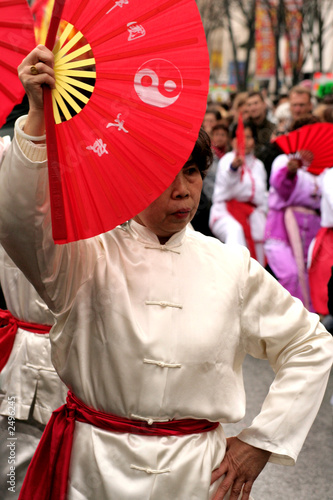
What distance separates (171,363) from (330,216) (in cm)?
521

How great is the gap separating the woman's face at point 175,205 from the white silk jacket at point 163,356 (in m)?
0.05

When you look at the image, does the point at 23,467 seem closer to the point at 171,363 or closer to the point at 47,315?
the point at 47,315

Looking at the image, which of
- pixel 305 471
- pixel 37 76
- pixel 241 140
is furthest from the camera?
pixel 241 140

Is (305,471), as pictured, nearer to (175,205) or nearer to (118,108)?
(175,205)

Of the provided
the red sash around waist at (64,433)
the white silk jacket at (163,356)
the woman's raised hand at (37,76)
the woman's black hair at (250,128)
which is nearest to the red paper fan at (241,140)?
the woman's black hair at (250,128)

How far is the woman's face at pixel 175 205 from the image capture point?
2.28 meters

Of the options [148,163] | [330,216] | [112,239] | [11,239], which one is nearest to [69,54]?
[148,163]

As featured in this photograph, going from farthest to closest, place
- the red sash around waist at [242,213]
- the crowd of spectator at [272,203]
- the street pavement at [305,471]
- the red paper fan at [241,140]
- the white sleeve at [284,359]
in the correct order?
the red sash around waist at [242,213]
the red paper fan at [241,140]
the crowd of spectator at [272,203]
the street pavement at [305,471]
the white sleeve at [284,359]

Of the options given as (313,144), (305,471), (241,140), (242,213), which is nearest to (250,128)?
(241,140)

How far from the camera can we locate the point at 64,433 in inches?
93.8

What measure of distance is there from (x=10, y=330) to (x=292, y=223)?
17.0 ft

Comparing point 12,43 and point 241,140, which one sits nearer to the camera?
point 12,43

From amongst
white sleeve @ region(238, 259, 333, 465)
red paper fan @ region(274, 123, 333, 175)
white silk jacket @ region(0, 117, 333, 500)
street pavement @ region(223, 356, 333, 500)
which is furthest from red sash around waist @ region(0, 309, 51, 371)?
red paper fan @ region(274, 123, 333, 175)

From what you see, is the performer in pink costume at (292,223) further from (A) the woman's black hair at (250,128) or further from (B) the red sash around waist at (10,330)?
(B) the red sash around waist at (10,330)
